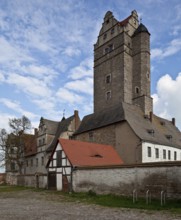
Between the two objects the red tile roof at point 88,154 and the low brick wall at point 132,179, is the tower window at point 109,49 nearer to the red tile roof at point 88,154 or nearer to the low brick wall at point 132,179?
the red tile roof at point 88,154

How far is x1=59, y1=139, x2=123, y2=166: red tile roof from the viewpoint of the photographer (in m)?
26.3

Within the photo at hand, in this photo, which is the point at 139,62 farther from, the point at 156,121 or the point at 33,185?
the point at 33,185

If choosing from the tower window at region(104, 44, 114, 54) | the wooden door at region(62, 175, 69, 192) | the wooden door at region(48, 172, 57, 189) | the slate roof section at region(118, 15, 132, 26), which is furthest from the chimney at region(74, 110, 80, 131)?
the wooden door at region(62, 175, 69, 192)

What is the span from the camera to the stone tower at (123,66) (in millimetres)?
41275

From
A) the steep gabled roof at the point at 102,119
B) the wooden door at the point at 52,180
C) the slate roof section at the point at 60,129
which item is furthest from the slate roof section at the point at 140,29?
the wooden door at the point at 52,180

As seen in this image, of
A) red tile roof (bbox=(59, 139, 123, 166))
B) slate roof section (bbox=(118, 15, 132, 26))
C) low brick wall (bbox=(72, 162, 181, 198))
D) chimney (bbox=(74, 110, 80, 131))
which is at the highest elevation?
slate roof section (bbox=(118, 15, 132, 26))

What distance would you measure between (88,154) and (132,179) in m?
9.11

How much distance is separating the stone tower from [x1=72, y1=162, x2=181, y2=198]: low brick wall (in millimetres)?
18767

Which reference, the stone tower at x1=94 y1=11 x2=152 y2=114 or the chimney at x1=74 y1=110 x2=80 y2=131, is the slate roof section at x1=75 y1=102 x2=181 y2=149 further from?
the stone tower at x1=94 y1=11 x2=152 y2=114

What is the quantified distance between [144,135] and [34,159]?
2104cm

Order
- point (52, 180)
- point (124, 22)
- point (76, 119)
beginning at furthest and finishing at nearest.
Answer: point (124, 22)
point (76, 119)
point (52, 180)

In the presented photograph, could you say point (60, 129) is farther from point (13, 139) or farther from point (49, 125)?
point (13, 139)

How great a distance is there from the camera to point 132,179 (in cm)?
1942

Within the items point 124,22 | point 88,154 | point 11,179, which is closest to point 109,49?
point 124,22
